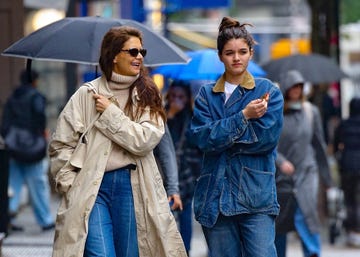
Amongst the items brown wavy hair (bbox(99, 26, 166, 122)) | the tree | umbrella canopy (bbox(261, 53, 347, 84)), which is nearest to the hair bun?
brown wavy hair (bbox(99, 26, 166, 122))

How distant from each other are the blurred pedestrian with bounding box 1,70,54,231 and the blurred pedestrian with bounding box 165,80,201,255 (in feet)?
10.5

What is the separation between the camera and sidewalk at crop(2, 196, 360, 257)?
11469mm

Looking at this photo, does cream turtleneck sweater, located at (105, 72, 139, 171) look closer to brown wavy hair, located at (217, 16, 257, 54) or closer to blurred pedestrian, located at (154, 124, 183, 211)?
brown wavy hair, located at (217, 16, 257, 54)

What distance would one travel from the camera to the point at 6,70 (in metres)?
12.5

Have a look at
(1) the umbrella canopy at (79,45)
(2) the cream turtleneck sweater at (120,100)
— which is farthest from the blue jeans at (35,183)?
(2) the cream turtleneck sweater at (120,100)

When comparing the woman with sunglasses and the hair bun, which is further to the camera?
the hair bun

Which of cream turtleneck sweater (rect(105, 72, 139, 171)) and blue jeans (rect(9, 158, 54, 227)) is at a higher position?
cream turtleneck sweater (rect(105, 72, 139, 171))

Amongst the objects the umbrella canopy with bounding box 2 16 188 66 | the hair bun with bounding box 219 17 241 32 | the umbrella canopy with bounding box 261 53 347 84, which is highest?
the hair bun with bounding box 219 17 241 32

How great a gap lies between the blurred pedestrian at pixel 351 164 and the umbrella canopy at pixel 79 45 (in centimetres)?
497

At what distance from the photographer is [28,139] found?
12.9m

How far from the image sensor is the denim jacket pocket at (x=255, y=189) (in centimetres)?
655

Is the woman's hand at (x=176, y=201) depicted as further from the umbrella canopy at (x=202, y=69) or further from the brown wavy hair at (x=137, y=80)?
the umbrella canopy at (x=202, y=69)

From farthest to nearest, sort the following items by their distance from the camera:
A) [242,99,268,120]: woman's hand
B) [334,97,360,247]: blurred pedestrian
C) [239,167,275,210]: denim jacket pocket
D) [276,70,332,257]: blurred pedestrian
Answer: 1. [334,97,360,247]: blurred pedestrian
2. [276,70,332,257]: blurred pedestrian
3. [239,167,275,210]: denim jacket pocket
4. [242,99,268,120]: woman's hand

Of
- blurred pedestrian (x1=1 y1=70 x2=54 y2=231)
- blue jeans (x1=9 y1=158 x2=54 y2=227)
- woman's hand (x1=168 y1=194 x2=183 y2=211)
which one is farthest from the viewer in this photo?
blue jeans (x1=9 y1=158 x2=54 y2=227)
